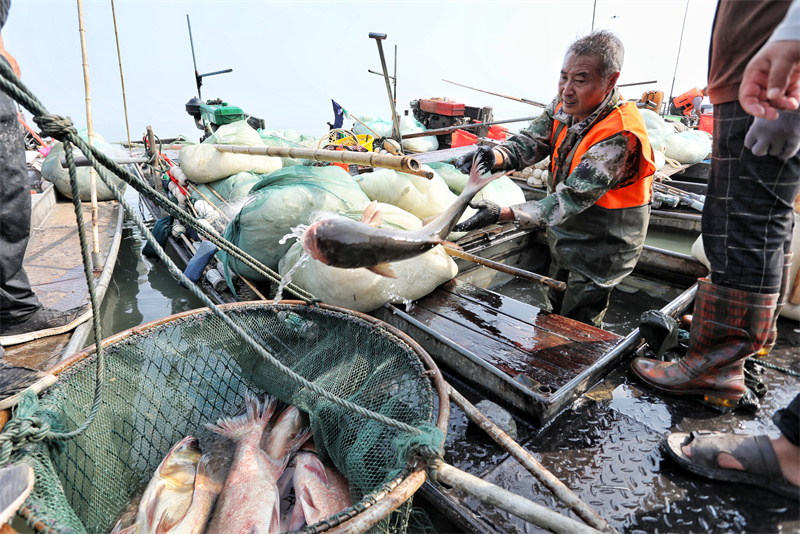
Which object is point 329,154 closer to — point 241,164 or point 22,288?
point 22,288

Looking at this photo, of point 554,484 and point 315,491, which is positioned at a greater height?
point 554,484

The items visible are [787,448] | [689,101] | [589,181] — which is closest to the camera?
[787,448]

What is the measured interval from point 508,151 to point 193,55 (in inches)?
609

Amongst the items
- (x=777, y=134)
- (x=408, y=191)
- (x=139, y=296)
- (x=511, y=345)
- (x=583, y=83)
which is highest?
(x=583, y=83)

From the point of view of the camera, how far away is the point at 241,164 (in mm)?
6941

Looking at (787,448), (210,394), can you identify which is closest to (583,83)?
(787,448)

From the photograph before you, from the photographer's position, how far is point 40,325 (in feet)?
11.7

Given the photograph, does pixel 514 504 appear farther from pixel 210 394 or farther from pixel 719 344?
pixel 210 394

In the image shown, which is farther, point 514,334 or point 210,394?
point 514,334

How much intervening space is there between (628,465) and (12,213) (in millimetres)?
4587

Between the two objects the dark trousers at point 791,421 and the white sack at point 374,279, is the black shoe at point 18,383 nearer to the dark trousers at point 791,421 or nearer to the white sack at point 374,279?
the white sack at point 374,279

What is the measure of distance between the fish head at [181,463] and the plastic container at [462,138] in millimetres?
10102

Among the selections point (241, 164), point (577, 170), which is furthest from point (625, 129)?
point (241, 164)

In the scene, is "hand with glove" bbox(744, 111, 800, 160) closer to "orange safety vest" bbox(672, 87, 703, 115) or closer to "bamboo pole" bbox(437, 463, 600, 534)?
"bamboo pole" bbox(437, 463, 600, 534)
